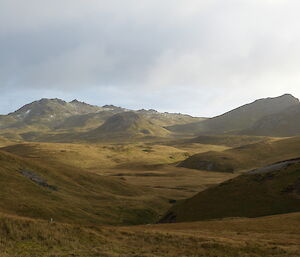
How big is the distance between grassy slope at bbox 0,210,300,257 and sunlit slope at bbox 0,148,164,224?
2911 cm

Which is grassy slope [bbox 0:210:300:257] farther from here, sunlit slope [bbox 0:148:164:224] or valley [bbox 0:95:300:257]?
sunlit slope [bbox 0:148:164:224]

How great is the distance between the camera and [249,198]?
64188 mm

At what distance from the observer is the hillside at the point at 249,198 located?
60016 millimetres

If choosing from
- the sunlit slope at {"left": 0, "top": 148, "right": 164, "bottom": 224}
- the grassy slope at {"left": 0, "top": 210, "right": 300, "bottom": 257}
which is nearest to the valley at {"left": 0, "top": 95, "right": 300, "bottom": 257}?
the grassy slope at {"left": 0, "top": 210, "right": 300, "bottom": 257}

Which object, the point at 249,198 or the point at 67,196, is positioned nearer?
the point at 249,198

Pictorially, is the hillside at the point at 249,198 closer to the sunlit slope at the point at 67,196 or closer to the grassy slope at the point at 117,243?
the sunlit slope at the point at 67,196

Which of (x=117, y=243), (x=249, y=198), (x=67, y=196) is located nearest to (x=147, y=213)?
(x=67, y=196)

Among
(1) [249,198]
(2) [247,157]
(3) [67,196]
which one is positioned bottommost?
(3) [67,196]

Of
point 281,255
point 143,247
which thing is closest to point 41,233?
point 143,247

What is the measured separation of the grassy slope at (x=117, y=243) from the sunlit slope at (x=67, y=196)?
29.1 m

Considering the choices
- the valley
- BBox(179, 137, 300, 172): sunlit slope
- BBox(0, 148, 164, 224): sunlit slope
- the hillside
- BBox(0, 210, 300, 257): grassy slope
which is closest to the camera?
BBox(0, 210, 300, 257): grassy slope

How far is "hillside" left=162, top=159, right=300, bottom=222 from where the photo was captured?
197 ft

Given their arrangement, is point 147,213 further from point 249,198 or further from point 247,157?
point 247,157

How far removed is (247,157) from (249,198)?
118330mm
